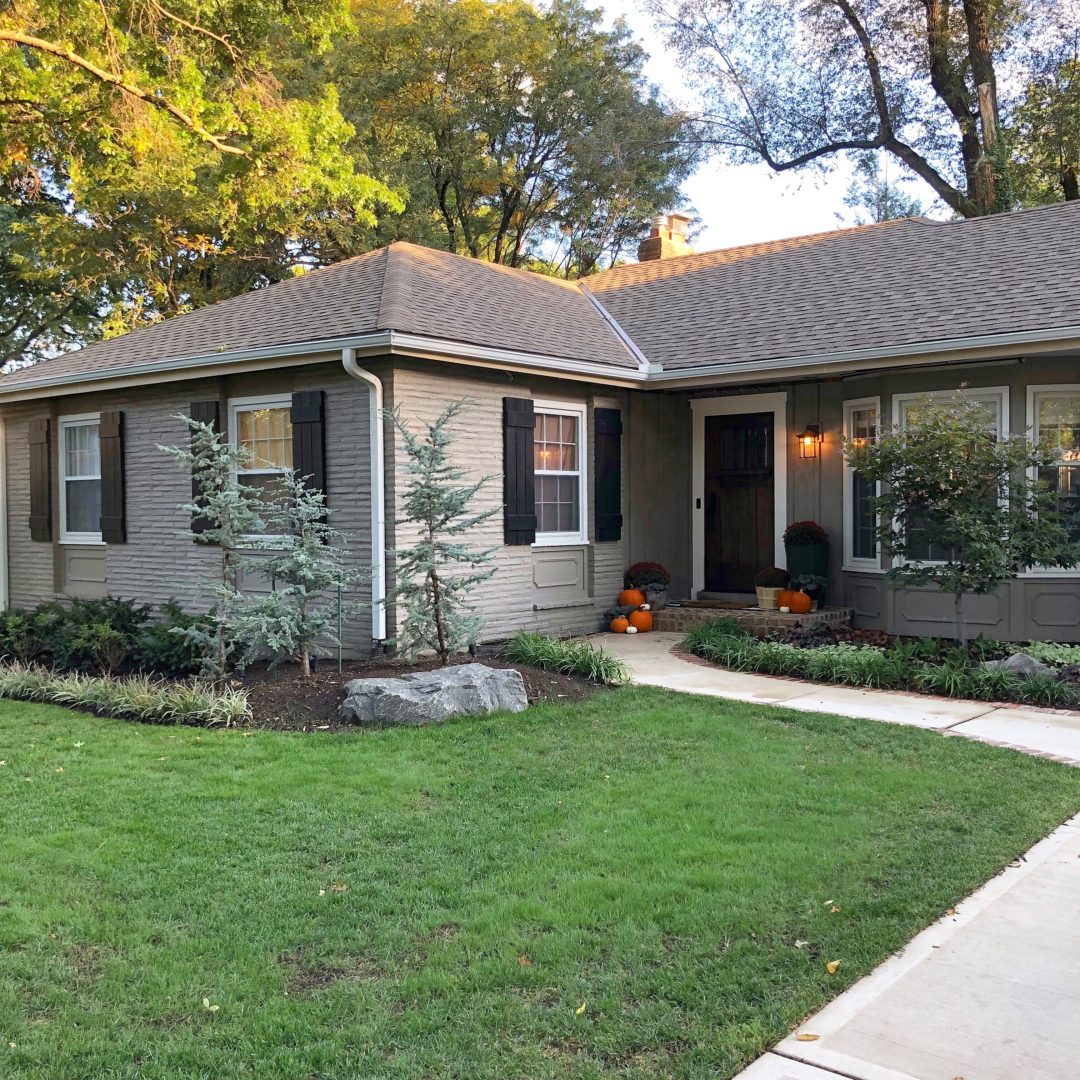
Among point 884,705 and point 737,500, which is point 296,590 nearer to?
point 884,705

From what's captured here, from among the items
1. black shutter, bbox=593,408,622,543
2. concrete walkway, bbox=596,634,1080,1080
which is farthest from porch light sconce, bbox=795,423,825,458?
concrete walkway, bbox=596,634,1080,1080

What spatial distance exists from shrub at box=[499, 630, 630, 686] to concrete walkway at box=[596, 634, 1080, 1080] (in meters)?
3.89

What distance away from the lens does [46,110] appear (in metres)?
10.9

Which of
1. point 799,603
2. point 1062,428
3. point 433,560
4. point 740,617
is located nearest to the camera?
point 433,560

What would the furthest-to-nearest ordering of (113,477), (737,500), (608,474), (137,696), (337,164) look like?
(737,500), (113,477), (337,164), (608,474), (137,696)

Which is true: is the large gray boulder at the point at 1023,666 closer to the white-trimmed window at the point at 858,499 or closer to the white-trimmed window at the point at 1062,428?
the white-trimmed window at the point at 1062,428

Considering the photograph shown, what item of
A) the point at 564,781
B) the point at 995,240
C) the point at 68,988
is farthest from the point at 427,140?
the point at 68,988

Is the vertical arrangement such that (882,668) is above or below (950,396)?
below

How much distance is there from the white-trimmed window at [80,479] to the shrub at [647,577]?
6.24 m

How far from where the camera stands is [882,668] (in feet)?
27.0

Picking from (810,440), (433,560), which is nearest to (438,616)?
(433,560)

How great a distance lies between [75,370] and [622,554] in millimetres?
6733

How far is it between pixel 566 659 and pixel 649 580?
3.32 m

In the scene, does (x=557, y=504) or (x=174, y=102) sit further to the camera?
(x=557, y=504)
